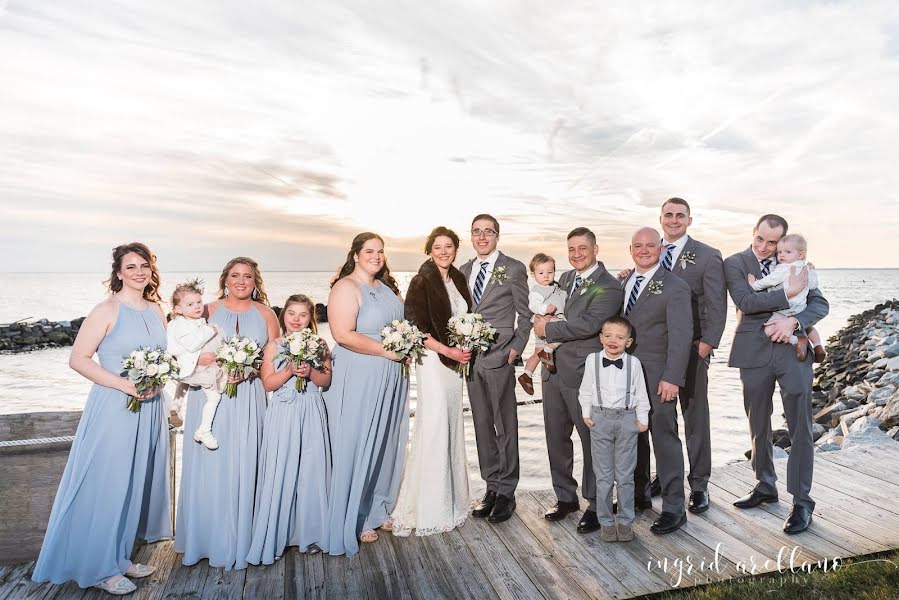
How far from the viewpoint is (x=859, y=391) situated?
1550cm

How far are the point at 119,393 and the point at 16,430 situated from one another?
1.20 metres

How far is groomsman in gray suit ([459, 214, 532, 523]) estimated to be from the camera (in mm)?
5598

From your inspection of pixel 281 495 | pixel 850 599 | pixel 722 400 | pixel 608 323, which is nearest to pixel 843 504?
pixel 850 599

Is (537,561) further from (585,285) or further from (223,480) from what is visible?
(223,480)

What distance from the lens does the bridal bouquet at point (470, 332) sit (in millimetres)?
5141

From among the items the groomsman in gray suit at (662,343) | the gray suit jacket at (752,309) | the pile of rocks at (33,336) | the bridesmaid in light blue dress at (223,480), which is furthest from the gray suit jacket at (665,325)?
the pile of rocks at (33,336)

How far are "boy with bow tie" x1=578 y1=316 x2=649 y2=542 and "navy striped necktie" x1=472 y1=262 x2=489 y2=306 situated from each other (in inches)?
49.1

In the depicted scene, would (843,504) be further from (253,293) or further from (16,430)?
(16,430)

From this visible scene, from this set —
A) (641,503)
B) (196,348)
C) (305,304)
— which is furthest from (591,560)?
(196,348)

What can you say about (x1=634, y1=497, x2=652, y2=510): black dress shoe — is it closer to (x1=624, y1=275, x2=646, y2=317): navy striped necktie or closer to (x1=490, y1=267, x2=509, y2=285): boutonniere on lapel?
(x1=624, y1=275, x2=646, y2=317): navy striped necktie

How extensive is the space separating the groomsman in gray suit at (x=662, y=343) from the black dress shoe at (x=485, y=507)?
152cm

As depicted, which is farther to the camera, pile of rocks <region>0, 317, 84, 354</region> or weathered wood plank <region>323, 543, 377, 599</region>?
pile of rocks <region>0, 317, 84, 354</region>

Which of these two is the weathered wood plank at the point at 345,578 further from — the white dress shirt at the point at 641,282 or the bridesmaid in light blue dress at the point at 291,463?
the white dress shirt at the point at 641,282

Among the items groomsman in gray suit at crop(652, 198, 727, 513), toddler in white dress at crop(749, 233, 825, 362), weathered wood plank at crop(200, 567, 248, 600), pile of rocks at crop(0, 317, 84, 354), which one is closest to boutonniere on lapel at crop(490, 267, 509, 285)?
groomsman in gray suit at crop(652, 198, 727, 513)
